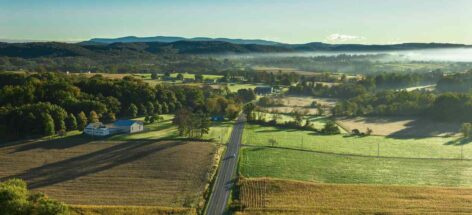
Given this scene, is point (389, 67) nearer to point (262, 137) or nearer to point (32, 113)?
point (262, 137)

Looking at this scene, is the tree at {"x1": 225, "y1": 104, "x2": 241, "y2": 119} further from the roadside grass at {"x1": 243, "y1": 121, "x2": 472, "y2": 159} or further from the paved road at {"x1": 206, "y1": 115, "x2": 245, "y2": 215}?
the paved road at {"x1": 206, "y1": 115, "x2": 245, "y2": 215}

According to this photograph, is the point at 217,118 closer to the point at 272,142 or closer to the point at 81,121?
the point at 272,142

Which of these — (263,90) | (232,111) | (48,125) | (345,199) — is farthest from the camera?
(263,90)

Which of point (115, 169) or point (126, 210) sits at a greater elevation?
point (115, 169)

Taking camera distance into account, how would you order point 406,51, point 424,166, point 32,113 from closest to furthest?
point 424,166
point 32,113
point 406,51


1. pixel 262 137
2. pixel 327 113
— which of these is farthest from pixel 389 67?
pixel 262 137

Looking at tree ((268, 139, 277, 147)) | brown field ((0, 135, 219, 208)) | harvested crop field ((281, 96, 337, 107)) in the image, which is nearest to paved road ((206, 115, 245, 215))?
brown field ((0, 135, 219, 208))

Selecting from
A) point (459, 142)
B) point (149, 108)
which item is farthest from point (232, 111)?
point (459, 142)
